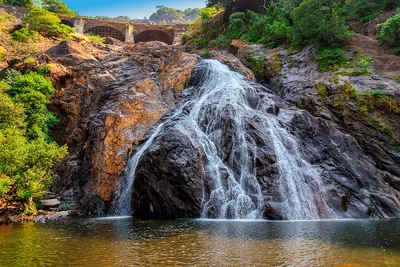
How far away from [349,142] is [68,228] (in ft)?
48.9

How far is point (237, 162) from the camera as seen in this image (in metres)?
15.3

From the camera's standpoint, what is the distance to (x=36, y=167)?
14711 millimetres

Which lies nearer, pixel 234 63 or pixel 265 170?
pixel 265 170

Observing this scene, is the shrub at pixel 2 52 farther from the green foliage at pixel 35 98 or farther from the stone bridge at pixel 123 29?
the stone bridge at pixel 123 29

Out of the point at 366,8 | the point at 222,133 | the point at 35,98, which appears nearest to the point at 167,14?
the point at 366,8

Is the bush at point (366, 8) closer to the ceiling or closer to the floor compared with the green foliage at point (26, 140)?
closer to the ceiling

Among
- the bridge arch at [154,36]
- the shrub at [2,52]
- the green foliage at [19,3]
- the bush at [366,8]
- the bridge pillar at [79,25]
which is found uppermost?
the green foliage at [19,3]

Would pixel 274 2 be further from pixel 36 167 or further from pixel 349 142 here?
pixel 36 167

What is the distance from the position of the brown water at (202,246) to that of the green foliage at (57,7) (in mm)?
47104

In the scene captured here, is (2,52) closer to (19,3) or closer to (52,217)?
(52,217)

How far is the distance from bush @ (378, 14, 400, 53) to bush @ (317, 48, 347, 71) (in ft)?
10.6

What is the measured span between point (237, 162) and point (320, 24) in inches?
605

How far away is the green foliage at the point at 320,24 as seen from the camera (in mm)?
23531

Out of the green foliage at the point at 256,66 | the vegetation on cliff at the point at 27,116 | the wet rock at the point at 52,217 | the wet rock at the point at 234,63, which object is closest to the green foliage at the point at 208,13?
the wet rock at the point at 234,63
